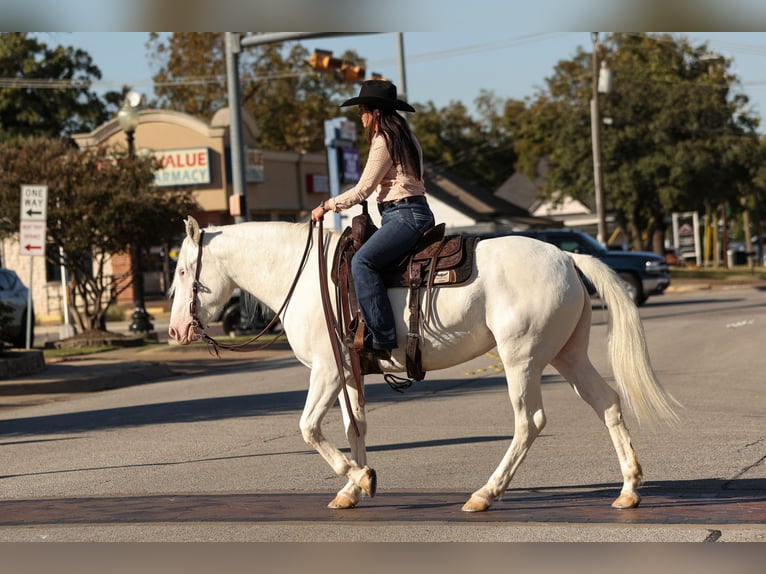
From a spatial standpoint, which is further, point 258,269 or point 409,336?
point 258,269

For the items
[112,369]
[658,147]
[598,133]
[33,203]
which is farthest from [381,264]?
[658,147]

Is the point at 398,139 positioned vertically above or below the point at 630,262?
above

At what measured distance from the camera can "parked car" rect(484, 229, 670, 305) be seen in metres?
33.6

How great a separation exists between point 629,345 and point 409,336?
1.47 m

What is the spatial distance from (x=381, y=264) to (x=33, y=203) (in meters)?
16.9

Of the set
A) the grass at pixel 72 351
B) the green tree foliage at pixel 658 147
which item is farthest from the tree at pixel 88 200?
the green tree foliage at pixel 658 147

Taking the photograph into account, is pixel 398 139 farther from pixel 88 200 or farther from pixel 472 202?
pixel 472 202

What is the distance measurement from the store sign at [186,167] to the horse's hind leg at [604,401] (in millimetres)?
39598

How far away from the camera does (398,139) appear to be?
8109mm

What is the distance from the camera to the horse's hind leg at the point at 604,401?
775 centimetres

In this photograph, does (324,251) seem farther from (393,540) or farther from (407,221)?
(393,540)

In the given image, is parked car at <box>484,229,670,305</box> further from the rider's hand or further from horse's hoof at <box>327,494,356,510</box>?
horse's hoof at <box>327,494,356,510</box>

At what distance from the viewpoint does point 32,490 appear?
9.66 m
